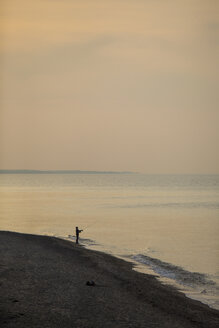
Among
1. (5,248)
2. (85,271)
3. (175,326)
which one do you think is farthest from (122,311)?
(5,248)

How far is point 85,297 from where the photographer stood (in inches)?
792

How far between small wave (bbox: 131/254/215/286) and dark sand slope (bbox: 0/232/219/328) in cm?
230

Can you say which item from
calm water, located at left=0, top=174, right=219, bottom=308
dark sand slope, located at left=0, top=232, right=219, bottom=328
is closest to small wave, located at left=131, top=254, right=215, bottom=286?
calm water, located at left=0, top=174, right=219, bottom=308

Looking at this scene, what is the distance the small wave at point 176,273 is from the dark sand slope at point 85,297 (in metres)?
2.30

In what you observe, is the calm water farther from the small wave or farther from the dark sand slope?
the dark sand slope

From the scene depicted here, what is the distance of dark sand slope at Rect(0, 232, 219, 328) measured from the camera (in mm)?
16656

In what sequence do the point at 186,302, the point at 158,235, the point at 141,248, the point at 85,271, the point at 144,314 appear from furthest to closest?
the point at 158,235, the point at 141,248, the point at 85,271, the point at 186,302, the point at 144,314

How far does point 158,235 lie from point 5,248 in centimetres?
2247

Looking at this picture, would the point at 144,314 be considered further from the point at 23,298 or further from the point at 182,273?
the point at 182,273

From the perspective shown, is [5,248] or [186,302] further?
[5,248]

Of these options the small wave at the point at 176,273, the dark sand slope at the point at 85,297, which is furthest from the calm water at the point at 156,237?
the dark sand slope at the point at 85,297

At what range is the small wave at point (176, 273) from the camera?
28069 mm

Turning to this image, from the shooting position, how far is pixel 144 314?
59.0 feet

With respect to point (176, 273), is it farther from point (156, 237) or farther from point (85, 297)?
point (156, 237)
